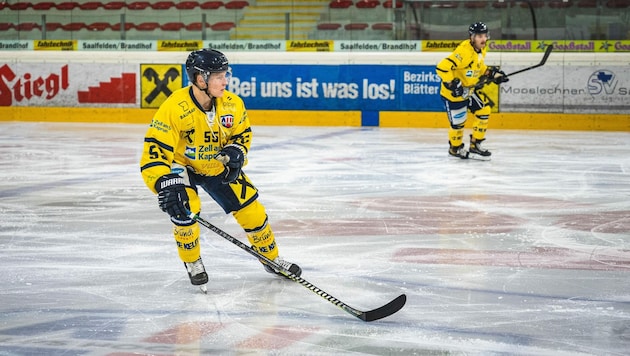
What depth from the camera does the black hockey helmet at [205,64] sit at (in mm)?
4016

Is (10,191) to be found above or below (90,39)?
below

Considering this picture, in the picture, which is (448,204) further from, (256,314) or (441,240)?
(256,314)

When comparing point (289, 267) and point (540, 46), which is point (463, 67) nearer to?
point (540, 46)

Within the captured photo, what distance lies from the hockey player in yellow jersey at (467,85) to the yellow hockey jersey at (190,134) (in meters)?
6.05

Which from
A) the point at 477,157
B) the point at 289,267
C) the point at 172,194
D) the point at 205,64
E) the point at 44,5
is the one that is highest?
the point at 44,5

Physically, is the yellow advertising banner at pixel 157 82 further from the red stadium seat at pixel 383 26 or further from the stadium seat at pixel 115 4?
the red stadium seat at pixel 383 26

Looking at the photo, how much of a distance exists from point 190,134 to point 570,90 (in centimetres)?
1030

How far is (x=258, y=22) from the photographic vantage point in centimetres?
1442

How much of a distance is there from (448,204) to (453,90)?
3.22 m

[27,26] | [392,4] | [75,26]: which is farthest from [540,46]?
[27,26]

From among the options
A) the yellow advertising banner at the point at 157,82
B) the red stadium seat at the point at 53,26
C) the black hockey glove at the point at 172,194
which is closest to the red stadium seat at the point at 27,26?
the red stadium seat at the point at 53,26

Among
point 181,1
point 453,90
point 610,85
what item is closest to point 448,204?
point 453,90

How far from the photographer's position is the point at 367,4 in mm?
13914

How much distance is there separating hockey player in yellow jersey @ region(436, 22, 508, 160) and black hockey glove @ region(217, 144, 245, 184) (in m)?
6.16
